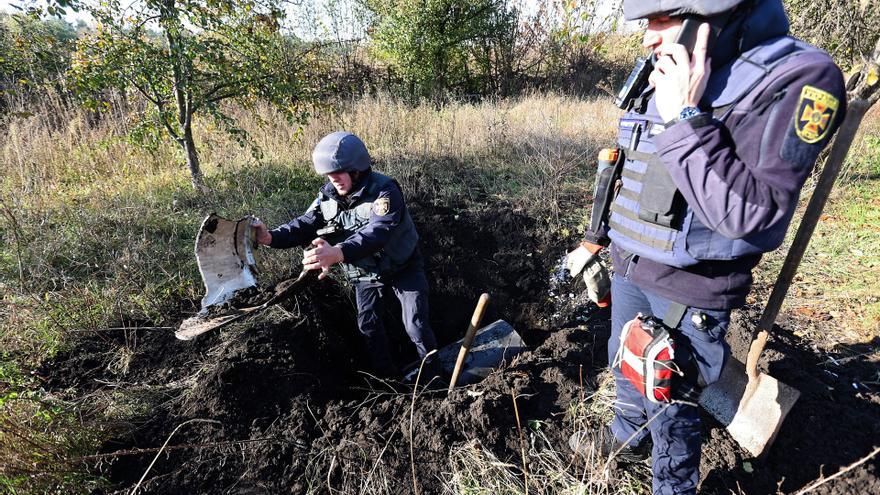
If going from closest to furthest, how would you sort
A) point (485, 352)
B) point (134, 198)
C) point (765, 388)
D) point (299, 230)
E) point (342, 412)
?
1. point (765, 388)
2. point (342, 412)
3. point (299, 230)
4. point (485, 352)
5. point (134, 198)

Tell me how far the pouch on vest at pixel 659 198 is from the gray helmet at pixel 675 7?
47cm

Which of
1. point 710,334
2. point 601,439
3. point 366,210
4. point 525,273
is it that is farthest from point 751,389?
point 366,210

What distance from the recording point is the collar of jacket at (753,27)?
125 centimetres

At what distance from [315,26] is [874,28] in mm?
13727

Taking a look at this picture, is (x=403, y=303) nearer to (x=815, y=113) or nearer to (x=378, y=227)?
(x=378, y=227)

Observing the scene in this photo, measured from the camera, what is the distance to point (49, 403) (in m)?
1.99

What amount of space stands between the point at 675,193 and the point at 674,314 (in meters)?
0.48

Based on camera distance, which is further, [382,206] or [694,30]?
[382,206]

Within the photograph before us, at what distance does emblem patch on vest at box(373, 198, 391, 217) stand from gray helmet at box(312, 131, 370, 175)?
0.25m

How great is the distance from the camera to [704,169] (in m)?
1.21

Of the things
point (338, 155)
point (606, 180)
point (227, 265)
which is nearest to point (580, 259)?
point (606, 180)

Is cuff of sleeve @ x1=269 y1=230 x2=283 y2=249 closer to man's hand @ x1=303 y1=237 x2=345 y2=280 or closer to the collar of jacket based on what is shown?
man's hand @ x1=303 y1=237 x2=345 y2=280

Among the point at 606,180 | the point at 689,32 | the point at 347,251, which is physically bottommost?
the point at 347,251

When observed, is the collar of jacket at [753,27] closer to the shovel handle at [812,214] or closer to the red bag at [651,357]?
the shovel handle at [812,214]
